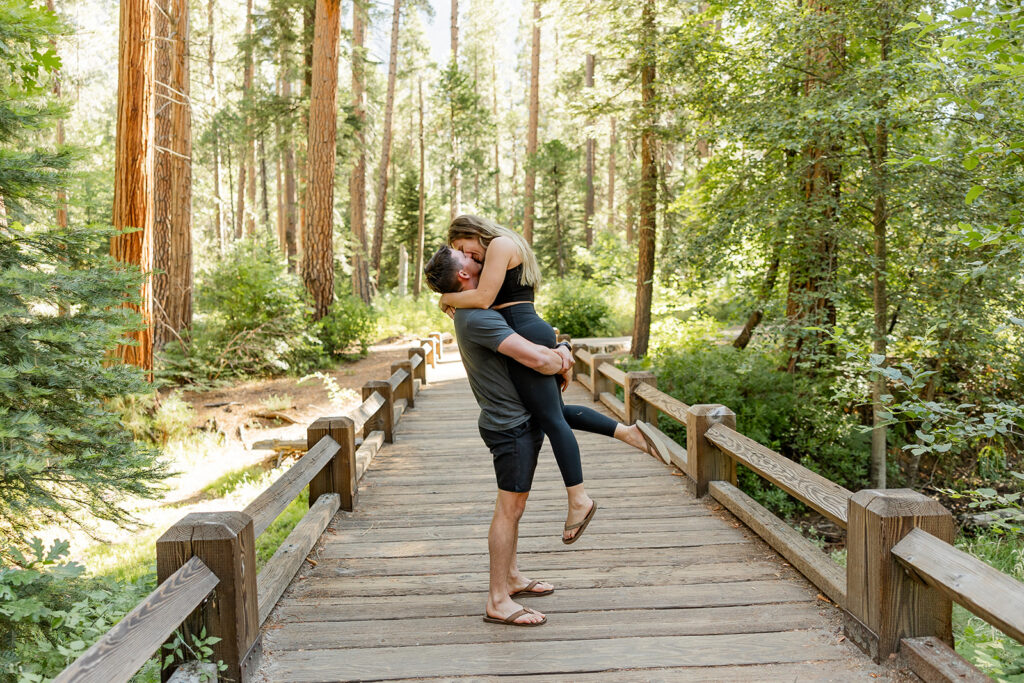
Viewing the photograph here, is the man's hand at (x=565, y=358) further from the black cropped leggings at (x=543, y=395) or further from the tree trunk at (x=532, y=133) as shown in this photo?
the tree trunk at (x=532, y=133)

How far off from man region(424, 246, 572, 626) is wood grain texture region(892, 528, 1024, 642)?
63.3 inches

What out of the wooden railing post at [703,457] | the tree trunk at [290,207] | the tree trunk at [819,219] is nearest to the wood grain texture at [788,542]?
the wooden railing post at [703,457]

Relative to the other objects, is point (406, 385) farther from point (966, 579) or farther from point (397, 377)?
point (966, 579)

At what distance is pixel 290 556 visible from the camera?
390cm

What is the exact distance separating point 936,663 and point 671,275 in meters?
8.67

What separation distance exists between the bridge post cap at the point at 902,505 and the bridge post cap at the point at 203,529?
105 inches

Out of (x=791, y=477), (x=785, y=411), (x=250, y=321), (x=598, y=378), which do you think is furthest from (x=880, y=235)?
(x=250, y=321)

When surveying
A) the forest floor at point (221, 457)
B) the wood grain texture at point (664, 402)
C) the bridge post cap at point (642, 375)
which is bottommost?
the forest floor at point (221, 457)

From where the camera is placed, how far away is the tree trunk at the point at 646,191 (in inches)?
476

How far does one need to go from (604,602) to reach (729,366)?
755 centimetres

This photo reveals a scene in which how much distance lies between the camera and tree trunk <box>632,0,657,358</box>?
12.1 meters

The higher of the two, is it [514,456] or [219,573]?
[514,456]

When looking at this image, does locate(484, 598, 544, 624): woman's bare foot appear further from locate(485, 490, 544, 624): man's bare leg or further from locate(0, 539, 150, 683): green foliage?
locate(0, 539, 150, 683): green foliage

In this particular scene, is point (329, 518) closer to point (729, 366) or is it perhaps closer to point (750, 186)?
point (729, 366)
